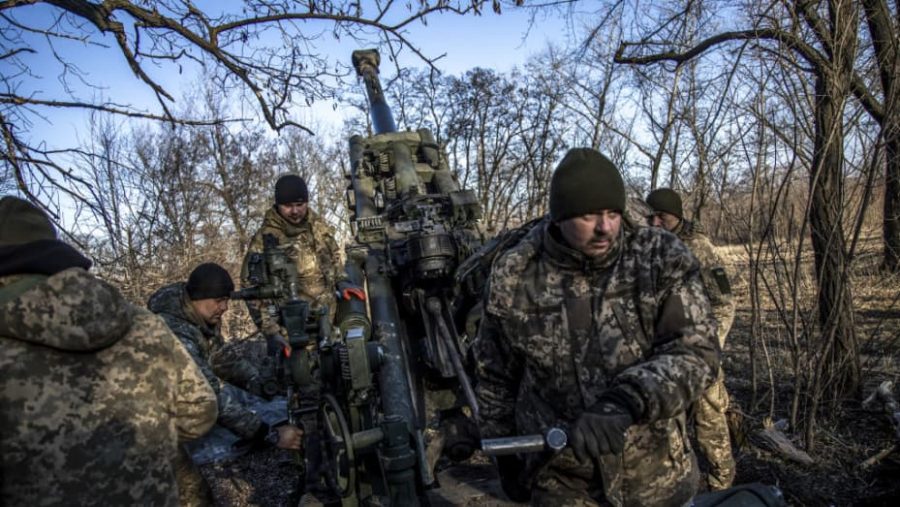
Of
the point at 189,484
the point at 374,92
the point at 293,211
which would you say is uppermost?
the point at 374,92

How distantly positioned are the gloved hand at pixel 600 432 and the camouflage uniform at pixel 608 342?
0.47 feet

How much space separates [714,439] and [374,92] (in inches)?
282

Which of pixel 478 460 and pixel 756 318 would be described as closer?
pixel 756 318

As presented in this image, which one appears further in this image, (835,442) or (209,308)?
(209,308)

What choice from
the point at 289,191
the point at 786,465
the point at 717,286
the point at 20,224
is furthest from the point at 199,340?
the point at 786,465

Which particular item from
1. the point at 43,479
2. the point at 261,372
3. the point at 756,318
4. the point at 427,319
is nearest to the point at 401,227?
the point at 427,319

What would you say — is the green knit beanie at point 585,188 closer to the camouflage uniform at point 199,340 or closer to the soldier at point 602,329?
the soldier at point 602,329

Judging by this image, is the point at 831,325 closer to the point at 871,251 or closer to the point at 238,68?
the point at 871,251

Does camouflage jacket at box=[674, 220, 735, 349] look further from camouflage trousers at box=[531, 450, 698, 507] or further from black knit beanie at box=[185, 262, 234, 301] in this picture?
black knit beanie at box=[185, 262, 234, 301]

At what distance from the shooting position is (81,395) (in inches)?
93.0

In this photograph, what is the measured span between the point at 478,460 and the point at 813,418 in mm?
2644

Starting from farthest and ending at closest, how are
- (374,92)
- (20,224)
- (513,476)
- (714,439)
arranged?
(374,92)
(714,439)
(513,476)
(20,224)

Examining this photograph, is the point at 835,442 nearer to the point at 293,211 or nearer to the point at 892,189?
the point at 892,189

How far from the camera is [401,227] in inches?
248
